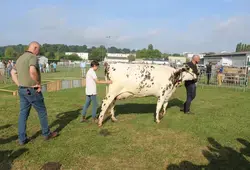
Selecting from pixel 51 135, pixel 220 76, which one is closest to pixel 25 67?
pixel 51 135

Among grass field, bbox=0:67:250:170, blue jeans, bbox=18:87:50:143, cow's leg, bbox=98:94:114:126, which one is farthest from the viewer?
cow's leg, bbox=98:94:114:126

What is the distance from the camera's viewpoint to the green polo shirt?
556 cm

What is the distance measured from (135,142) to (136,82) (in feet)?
6.95

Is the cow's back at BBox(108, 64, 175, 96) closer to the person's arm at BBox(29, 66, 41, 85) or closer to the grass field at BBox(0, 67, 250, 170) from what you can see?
the grass field at BBox(0, 67, 250, 170)

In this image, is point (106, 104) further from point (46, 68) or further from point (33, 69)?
point (46, 68)

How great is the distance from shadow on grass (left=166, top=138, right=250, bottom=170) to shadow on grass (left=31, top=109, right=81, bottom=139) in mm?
3777

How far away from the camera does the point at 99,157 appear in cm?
538

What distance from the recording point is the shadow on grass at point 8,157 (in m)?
4.88

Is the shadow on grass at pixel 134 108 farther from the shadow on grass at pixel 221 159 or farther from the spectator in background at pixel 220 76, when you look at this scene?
the spectator in background at pixel 220 76

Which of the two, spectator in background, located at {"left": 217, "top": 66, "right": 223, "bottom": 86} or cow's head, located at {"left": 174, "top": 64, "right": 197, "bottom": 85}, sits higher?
cow's head, located at {"left": 174, "top": 64, "right": 197, "bottom": 85}

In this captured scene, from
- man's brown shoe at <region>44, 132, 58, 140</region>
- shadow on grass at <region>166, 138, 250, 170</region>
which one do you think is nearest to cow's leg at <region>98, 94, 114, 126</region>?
man's brown shoe at <region>44, 132, 58, 140</region>

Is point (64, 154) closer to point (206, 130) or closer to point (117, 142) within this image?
point (117, 142)

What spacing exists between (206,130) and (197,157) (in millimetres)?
2157

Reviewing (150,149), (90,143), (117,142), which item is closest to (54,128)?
(90,143)
